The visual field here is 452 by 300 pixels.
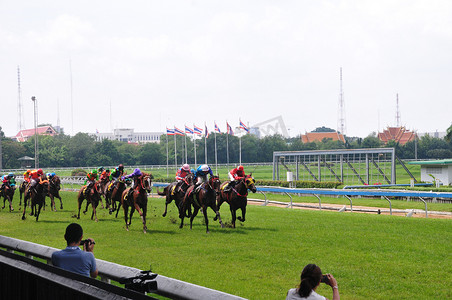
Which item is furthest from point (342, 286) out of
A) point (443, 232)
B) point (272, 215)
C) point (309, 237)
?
point (272, 215)

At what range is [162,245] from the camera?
40.1 ft

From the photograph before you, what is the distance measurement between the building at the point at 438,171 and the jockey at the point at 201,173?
74.7 feet

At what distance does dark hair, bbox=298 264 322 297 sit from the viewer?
4.38m

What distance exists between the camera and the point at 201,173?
15.5 m

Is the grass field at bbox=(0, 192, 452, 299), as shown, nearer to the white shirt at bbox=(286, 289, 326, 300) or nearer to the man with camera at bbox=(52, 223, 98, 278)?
the man with camera at bbox=(52, 223, 98, 278)

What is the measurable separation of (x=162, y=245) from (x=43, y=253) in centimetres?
507

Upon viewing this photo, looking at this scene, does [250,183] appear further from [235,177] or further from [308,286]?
[308,286]

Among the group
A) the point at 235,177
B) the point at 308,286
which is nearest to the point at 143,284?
the point at 308,286

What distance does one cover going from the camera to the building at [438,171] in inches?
1345

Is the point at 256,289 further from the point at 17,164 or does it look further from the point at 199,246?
the point at 17,164

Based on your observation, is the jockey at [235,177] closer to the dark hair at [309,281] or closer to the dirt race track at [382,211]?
the dirt race track at [382,211]

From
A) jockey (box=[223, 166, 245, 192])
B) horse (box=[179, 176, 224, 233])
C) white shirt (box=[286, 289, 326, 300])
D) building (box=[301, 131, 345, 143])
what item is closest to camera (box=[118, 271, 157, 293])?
white shirt (box=[286, 289, 326, 300])

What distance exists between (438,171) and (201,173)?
24005mm

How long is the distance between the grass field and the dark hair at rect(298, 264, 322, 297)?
2.81m
